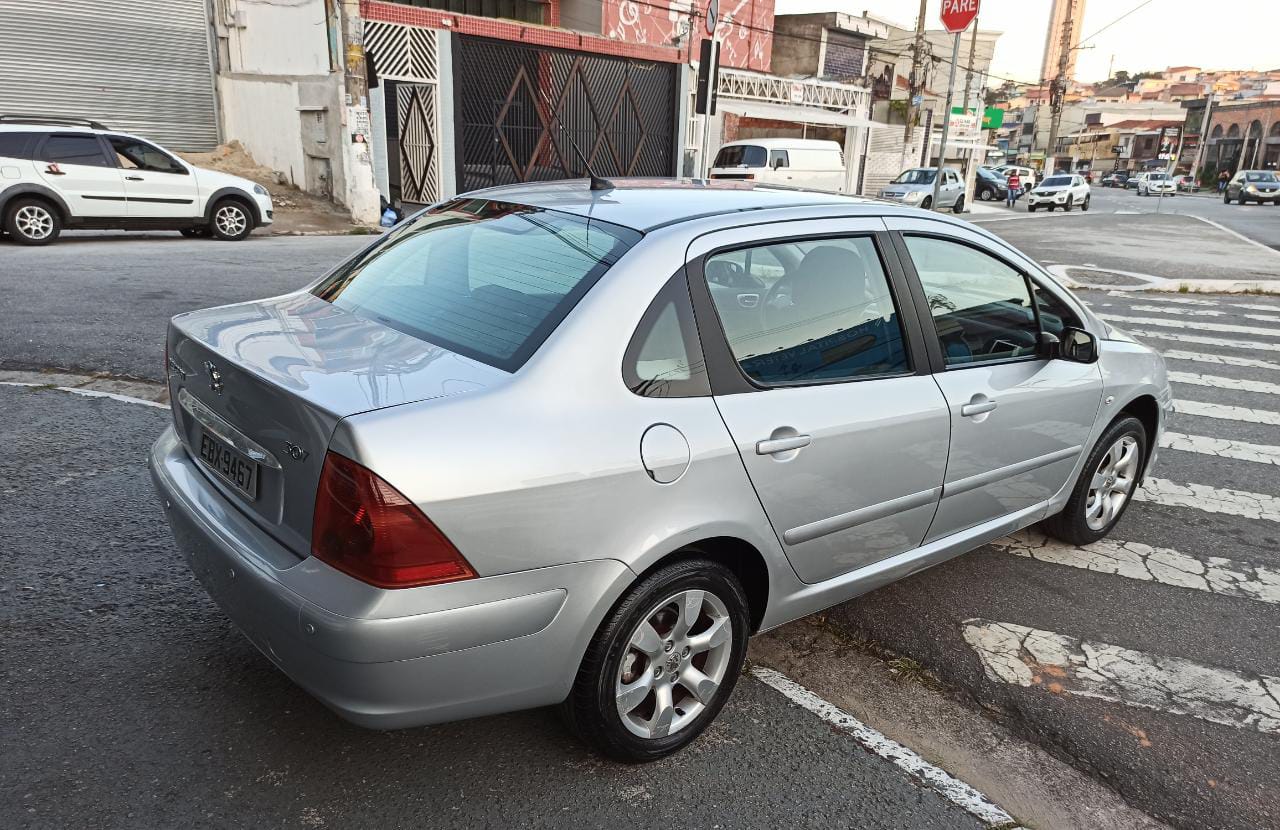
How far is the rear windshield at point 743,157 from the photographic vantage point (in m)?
24.8

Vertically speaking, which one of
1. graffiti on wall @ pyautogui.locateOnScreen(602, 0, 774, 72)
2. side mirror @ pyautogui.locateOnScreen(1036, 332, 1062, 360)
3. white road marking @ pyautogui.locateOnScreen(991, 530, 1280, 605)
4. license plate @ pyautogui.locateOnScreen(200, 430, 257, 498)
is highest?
graffiti on wall @ pyautogui.locateOnScreen(602, 0, 774, 72)

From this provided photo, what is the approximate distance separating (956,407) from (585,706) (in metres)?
1.72

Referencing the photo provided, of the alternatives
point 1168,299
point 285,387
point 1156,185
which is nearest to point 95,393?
point 285,387

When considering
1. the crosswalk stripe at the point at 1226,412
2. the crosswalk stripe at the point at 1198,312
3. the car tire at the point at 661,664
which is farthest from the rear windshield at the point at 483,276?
the crosswalk stripe at the point at 1198,312

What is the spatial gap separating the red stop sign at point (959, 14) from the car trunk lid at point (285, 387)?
41.1ft

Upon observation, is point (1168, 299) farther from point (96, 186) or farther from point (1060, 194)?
point (1060, 194)

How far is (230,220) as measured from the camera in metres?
14.5

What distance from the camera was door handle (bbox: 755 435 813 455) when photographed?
2695 millimetres

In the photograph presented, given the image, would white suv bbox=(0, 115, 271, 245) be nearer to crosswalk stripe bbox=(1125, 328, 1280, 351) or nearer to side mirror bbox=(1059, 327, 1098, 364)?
crosswalk stripe bbox=(1125, 328, 1280, 351)

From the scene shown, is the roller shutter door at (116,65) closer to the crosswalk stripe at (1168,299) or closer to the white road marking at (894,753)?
the crosswalk stripe at (1168,299)

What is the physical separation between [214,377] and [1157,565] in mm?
4120

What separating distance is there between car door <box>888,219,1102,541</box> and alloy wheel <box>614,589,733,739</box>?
1100 millimetres

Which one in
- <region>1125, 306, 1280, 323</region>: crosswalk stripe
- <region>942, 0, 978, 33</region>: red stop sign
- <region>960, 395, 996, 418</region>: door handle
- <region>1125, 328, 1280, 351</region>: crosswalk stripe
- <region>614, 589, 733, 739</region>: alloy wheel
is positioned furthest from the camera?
<region>942, 0, 978, 33</region>: red stop sign

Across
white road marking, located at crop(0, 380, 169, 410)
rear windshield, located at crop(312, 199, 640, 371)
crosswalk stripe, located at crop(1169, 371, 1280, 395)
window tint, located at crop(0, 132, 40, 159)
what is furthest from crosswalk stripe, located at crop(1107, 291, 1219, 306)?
window tint, located at crop(0, 132, 40, 159)
